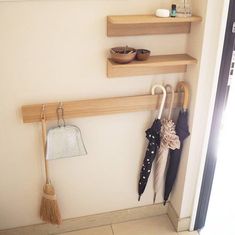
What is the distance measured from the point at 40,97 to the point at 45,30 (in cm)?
33

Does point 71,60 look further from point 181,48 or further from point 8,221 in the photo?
point 8,221

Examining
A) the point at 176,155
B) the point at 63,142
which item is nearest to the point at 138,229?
the point at 176,155

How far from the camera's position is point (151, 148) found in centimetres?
168

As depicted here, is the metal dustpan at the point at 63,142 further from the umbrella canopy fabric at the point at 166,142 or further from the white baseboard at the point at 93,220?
the white baseboard at the point at 93,220

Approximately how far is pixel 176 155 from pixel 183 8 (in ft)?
2.67

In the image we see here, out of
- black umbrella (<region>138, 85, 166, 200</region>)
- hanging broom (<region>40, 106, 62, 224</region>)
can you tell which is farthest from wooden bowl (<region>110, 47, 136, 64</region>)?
hanging broom (<region>40, 106, 62, 224</region>)

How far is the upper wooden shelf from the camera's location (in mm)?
1339

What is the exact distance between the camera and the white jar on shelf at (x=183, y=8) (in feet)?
4.61

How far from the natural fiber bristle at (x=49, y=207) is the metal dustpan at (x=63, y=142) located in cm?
25

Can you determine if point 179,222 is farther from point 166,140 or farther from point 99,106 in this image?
point 99,106

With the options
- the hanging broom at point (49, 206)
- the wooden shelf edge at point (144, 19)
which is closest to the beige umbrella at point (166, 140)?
the wooden shelf edge at point (144, 19)

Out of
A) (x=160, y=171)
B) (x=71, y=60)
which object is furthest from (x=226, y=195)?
(x=71, y=60)

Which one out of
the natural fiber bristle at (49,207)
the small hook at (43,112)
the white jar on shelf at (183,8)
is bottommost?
the natural fiber bristle at (49,207)

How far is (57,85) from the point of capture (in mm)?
1483
